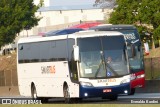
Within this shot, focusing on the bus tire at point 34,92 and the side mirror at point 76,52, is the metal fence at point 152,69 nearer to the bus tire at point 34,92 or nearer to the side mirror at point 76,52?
the bus tire at point 34,92

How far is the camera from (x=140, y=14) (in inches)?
2256

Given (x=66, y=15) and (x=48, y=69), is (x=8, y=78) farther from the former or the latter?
(x=66, y=15)

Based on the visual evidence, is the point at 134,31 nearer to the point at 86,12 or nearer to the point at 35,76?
the point at 35,76

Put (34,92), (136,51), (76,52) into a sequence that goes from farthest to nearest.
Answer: (136,51), (34,92), (76,52)

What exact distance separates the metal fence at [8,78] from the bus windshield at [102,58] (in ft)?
88.0

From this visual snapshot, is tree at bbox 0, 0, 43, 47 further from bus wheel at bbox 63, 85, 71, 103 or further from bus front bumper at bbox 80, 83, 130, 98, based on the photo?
bus front bumper at bbox 80, 83, 130, 98

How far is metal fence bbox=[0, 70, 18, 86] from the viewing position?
62812 millimetres

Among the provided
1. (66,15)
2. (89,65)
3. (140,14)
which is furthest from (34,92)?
(66,15)

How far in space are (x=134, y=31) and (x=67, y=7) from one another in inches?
3005

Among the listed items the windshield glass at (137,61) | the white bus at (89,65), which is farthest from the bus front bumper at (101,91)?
the windshield glass at (137,61)

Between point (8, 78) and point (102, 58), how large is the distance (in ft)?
94.5

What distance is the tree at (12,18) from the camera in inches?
2992

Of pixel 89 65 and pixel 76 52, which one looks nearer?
pixel 76 52

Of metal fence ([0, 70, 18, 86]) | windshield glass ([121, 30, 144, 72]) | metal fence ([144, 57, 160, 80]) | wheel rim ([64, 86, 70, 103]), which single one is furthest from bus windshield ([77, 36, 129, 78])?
metal fence ([0, 70, 18, 86])
